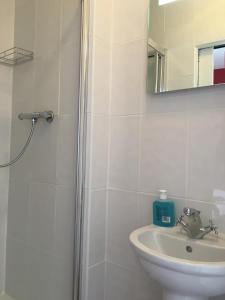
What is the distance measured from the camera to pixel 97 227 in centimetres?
133

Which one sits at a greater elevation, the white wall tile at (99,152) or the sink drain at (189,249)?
the white wall tile at (99,152)

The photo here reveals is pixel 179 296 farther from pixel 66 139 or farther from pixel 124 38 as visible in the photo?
pixel 124 38

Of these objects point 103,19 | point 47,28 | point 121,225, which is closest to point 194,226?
point 121,225

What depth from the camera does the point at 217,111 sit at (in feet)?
3.53

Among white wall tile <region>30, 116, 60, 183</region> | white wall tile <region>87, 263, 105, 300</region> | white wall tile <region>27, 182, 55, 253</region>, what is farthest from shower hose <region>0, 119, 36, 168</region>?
white wall tile <region>87, 263, 105, 300</region>

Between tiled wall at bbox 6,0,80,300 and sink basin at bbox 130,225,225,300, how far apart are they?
0.50 meters

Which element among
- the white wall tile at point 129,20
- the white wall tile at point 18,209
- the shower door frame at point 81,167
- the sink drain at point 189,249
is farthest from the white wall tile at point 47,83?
the sink drain at point 189,249

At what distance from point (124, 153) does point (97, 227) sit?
0.39 meters

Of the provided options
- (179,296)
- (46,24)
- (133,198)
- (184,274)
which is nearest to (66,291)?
(133,198)

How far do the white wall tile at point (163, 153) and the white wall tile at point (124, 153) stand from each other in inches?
1.6

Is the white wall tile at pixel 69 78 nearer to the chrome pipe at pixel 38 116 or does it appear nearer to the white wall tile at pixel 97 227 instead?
the chrome pipe at pixel 38 116

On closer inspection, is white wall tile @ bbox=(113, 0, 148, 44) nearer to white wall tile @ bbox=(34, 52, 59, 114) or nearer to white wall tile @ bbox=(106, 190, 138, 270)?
white wall tile @ bbox=(34, 52, 59, 114)

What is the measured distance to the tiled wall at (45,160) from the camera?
4.58 feet

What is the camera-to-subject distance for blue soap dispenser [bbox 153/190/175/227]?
1137 mm
